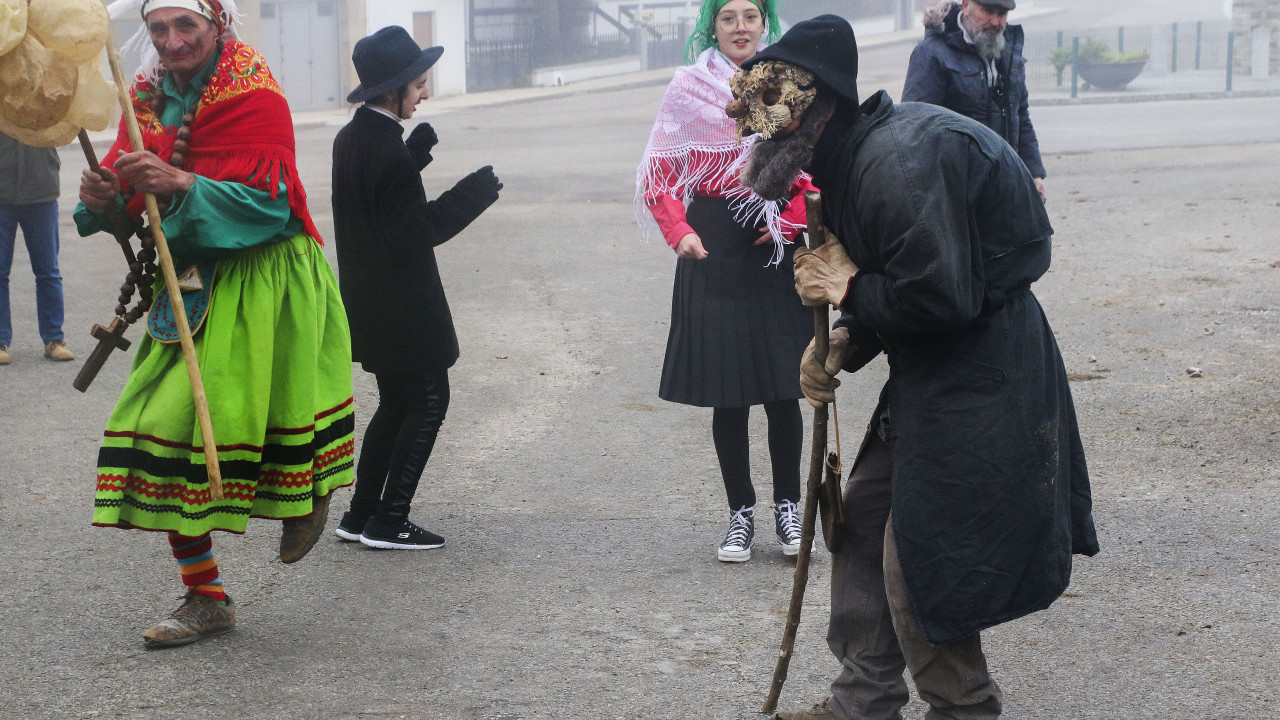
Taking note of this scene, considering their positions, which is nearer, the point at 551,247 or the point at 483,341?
the point at 483,341

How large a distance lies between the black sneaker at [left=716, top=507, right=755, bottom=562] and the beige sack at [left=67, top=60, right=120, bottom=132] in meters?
2.35

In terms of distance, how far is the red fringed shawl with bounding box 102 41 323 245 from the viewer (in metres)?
3.72

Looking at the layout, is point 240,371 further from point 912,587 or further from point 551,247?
point 551,247

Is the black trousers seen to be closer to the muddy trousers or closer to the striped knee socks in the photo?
the striped knee socks

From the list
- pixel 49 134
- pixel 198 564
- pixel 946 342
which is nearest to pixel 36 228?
pixel 198 564

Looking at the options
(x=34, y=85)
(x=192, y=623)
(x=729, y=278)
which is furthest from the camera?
(x=729, y=278)

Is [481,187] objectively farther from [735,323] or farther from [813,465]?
[813,465]

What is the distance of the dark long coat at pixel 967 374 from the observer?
2684 mm

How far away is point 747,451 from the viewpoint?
4.59 m

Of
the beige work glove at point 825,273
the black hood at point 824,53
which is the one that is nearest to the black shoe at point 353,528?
the beige work glove at point 825,273

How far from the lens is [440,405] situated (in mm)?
4684

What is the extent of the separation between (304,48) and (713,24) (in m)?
28.9

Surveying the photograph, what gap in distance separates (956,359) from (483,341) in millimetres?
5431

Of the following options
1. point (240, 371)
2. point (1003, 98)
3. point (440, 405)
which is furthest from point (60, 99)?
point (1003, 98)
